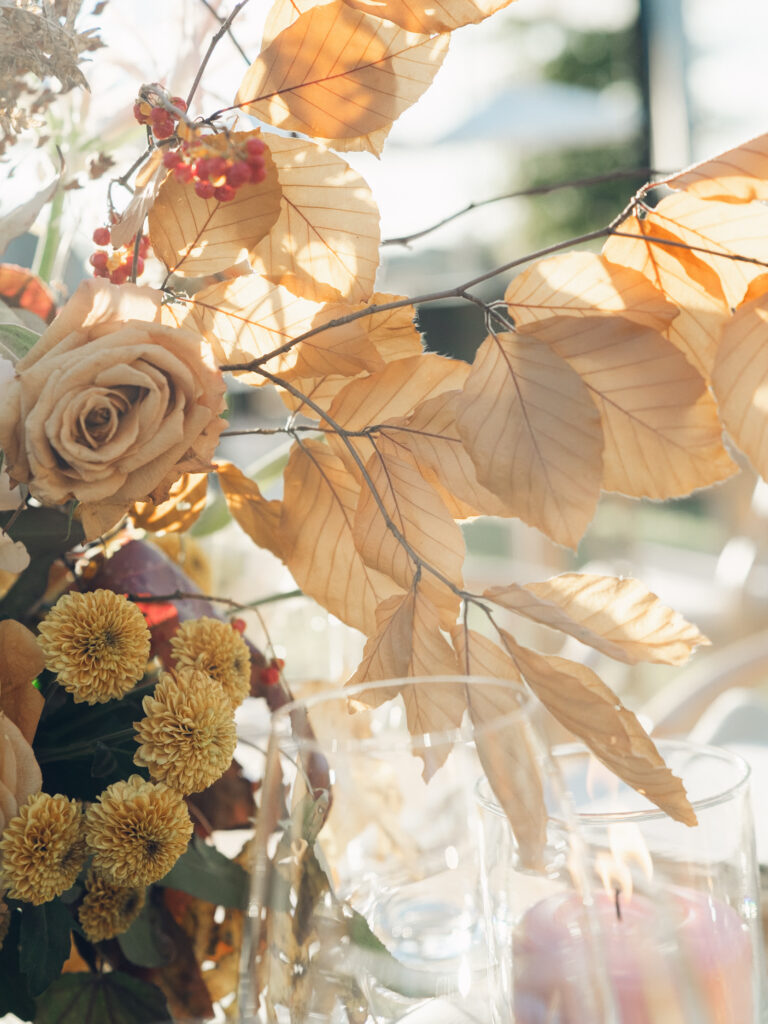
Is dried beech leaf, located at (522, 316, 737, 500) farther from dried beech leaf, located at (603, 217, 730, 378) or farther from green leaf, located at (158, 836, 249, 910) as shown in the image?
green leaf, located at (158, 836, 249, 910)

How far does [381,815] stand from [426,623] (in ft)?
0.24

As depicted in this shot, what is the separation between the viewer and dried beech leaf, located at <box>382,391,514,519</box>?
1.07 feet

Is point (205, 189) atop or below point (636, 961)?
atop

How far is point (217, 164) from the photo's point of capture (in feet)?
0.92

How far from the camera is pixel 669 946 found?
1.05 feet

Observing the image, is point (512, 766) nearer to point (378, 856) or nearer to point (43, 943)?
point (378, 856)

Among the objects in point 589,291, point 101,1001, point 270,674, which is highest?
point 589,291

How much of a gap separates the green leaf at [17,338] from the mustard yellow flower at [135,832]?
0.50 ft

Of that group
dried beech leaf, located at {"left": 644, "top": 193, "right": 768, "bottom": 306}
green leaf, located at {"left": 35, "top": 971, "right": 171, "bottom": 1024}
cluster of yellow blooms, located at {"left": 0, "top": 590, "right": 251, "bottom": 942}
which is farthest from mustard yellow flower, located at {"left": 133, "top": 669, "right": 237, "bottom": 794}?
dried beech leaf, located at {"left": 644, "top": 193, "right": 768, "bottom": 306}

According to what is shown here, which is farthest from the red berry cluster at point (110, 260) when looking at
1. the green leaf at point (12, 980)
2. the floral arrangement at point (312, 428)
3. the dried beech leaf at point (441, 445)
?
the green leaf at point (12, 980)

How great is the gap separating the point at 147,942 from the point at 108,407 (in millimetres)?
212

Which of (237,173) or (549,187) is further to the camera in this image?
(549,187)

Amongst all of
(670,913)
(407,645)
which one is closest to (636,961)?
(670,913)

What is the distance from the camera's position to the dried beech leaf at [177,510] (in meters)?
0.40
